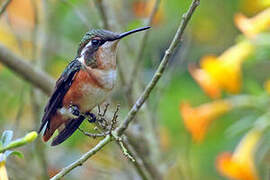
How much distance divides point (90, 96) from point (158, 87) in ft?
5.05

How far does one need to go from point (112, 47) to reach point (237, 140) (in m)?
2.41

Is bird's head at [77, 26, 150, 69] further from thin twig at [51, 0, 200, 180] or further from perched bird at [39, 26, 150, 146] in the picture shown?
thin twig at [51, 0, 200, 180]

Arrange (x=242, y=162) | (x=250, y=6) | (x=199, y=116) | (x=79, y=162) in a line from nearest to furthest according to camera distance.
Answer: (x=79, y=162) < (x=242, y=162) < (x=199, y=116) < (x=250, y=6)

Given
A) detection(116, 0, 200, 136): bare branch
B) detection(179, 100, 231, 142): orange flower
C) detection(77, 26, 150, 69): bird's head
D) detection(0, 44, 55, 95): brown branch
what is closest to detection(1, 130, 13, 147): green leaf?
detection(116, 0, 200, 136): bare branch

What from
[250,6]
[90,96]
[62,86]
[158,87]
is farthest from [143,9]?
[90,96]

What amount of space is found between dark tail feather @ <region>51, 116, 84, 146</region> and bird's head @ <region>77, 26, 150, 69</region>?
22cm

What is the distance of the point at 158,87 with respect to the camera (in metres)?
3.63

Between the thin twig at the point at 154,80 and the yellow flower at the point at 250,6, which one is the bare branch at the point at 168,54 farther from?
the yellow flower at the point at 250,6

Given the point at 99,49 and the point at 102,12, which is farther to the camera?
the point at 102,12

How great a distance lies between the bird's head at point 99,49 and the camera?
212cm

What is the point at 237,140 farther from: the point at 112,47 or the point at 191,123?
the point at 112,47

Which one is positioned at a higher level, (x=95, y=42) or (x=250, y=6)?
(x=250, y=6)

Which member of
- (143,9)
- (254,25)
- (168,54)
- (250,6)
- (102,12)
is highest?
(143,9)

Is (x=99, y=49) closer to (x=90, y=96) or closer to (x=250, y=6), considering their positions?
(x=90, y=96)
